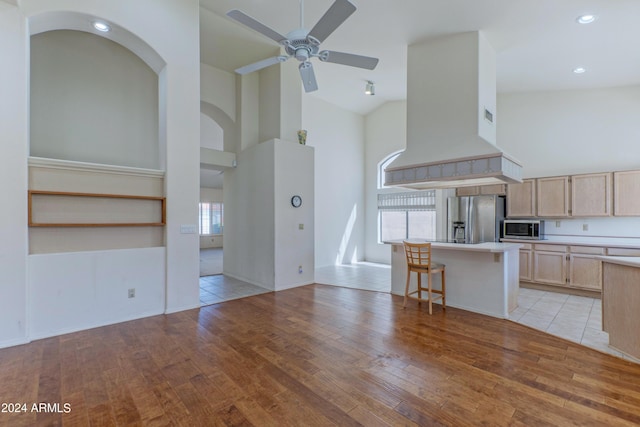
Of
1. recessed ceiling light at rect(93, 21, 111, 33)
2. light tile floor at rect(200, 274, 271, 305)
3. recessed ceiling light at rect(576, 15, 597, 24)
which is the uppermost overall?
recessed ceiling light at rect(576, 15, 597, 24)

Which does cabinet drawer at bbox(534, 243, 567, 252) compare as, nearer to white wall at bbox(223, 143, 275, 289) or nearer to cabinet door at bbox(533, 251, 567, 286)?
cabinet door at bbox(533, 251, 567, 286)

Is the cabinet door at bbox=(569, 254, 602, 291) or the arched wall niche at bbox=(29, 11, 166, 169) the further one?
the cabinet door at bbox=(569, 254, 602, 291)

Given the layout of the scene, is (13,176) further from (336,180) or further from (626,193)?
(626,193)

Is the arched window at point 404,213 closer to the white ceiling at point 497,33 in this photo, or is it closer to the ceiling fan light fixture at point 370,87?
the ceiling fan light fixture at point 370,87

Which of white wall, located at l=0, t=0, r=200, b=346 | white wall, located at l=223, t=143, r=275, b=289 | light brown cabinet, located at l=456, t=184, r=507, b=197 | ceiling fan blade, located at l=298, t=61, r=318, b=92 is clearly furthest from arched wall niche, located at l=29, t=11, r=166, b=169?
light brown cabinet, located at l=456, t=184, r=507, b=197

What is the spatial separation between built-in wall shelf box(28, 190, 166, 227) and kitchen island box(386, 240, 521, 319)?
4.02m

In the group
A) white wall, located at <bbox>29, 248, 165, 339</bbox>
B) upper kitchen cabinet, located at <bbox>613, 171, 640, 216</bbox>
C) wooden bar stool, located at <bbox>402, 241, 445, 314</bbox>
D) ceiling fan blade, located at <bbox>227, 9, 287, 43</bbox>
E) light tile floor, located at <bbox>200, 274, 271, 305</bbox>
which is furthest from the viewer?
light tile floor, located at <bbox>200, 274, 271, 305</bbox>

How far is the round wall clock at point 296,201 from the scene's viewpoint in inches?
214

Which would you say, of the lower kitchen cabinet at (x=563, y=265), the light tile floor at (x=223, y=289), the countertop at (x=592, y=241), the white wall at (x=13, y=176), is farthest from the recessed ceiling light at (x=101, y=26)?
the countertop at (x=592, y=241)

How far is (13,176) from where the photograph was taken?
300 centimetres

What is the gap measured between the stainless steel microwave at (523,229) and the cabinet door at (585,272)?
2.12 ft

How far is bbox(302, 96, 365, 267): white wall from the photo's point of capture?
7465mm

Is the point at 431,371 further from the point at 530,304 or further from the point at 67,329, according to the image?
the point at 67,329

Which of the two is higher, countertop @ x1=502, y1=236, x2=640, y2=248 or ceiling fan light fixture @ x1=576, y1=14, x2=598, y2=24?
ceiling fan light fixture @ x1=576, y1=14, x2=598, y2=24
